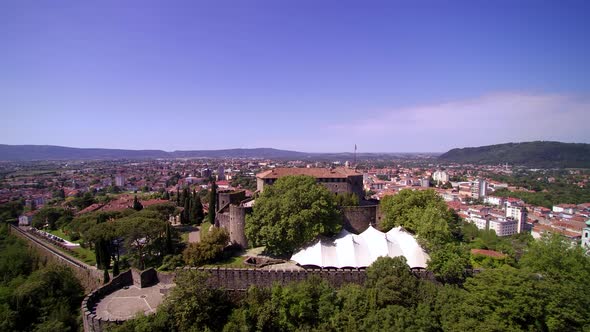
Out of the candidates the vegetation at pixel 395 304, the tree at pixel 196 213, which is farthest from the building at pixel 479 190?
the vegetation at pixel 395 304

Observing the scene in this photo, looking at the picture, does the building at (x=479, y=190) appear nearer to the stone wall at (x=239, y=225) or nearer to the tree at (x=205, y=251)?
the stone wall at (x=239, y=225)

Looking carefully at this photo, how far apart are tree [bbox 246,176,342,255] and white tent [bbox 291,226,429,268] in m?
1.20

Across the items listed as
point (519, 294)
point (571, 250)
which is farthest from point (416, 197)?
point (519, 294)

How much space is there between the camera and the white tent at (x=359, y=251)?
23875 mm

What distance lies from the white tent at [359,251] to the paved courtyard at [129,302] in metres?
10.1

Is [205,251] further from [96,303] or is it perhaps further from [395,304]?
[395,304]

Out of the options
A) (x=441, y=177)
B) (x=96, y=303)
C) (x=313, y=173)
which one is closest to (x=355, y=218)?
(x=313, y=173)

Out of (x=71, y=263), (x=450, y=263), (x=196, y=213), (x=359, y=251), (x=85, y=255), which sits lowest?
(x=85, y=255)

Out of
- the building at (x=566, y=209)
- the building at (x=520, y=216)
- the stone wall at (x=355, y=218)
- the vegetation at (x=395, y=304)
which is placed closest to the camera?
the vegetation at (x=395, y=304)

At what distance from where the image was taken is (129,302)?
20.5 metres

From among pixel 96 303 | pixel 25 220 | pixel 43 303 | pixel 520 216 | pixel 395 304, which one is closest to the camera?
pixel 395 304

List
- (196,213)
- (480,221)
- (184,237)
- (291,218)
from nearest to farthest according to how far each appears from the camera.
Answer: (291,218) → (184,237) → (196,213) → (480,221)

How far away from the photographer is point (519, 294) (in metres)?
17.1

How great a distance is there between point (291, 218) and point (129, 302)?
12.5 meters
